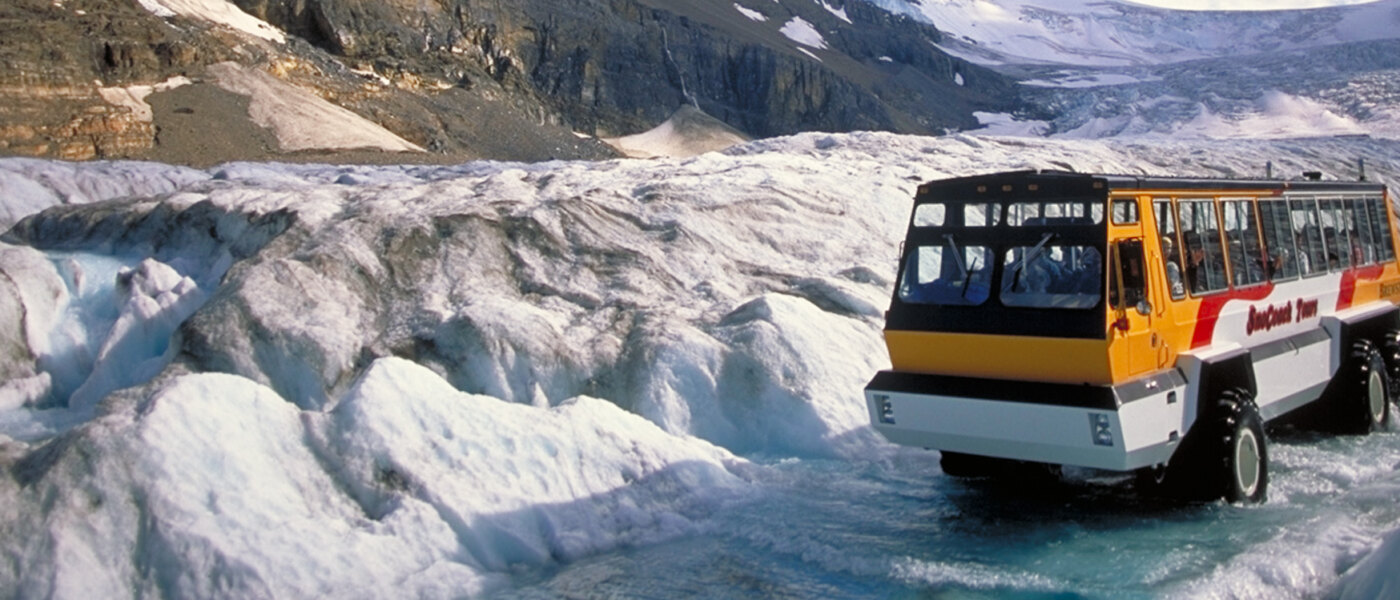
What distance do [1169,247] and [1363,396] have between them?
3.63m

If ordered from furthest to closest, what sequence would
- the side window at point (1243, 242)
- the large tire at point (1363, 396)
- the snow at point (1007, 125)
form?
the snow at point (1007, 125) → the large tire at point (1363, 396) → the side window at point (1243, 242)

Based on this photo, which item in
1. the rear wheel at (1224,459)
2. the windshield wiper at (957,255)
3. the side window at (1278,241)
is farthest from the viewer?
the side window at (1278,241)

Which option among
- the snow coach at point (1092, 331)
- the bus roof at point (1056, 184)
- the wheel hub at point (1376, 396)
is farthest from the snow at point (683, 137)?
the bus roof at point (1056, 184)

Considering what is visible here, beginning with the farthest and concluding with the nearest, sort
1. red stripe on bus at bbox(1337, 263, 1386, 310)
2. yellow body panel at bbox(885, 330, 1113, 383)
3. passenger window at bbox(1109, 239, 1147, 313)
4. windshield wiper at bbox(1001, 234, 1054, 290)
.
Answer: red stripe on bus at bbox(1337, 263, 1386, 310) → windshield wiper at bbox(1001, 234, 1054, 290) → passenger window at bbox(1109, 239, 1147, 313) → yellow body panel at bbox(885, 330, 1113, 383)

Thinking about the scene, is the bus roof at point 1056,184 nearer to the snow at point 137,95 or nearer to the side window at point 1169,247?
the side window at point 1169,247

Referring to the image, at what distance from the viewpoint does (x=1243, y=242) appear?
9.73 m

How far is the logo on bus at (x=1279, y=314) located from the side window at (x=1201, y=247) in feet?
1.81

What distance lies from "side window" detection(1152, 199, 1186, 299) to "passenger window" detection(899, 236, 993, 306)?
1.22 meters

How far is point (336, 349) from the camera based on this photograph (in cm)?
1311

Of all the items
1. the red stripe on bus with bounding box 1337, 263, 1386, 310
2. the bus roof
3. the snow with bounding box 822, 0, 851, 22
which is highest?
the snow with bounding box 822, 0, 851, 22

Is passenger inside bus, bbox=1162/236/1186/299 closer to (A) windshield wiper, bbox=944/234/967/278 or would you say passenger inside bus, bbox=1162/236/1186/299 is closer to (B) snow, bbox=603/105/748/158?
(A) windshield wiper, bbox=944/234/967/278

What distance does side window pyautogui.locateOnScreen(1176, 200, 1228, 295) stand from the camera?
8.89 metres

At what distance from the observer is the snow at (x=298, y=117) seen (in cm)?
3922

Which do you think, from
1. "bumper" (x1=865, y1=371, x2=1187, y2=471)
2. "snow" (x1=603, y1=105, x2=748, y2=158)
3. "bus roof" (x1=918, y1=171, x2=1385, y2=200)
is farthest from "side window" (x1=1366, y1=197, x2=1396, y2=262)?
"snow" (x1=603, y1=105, x2=748, y2=158)
